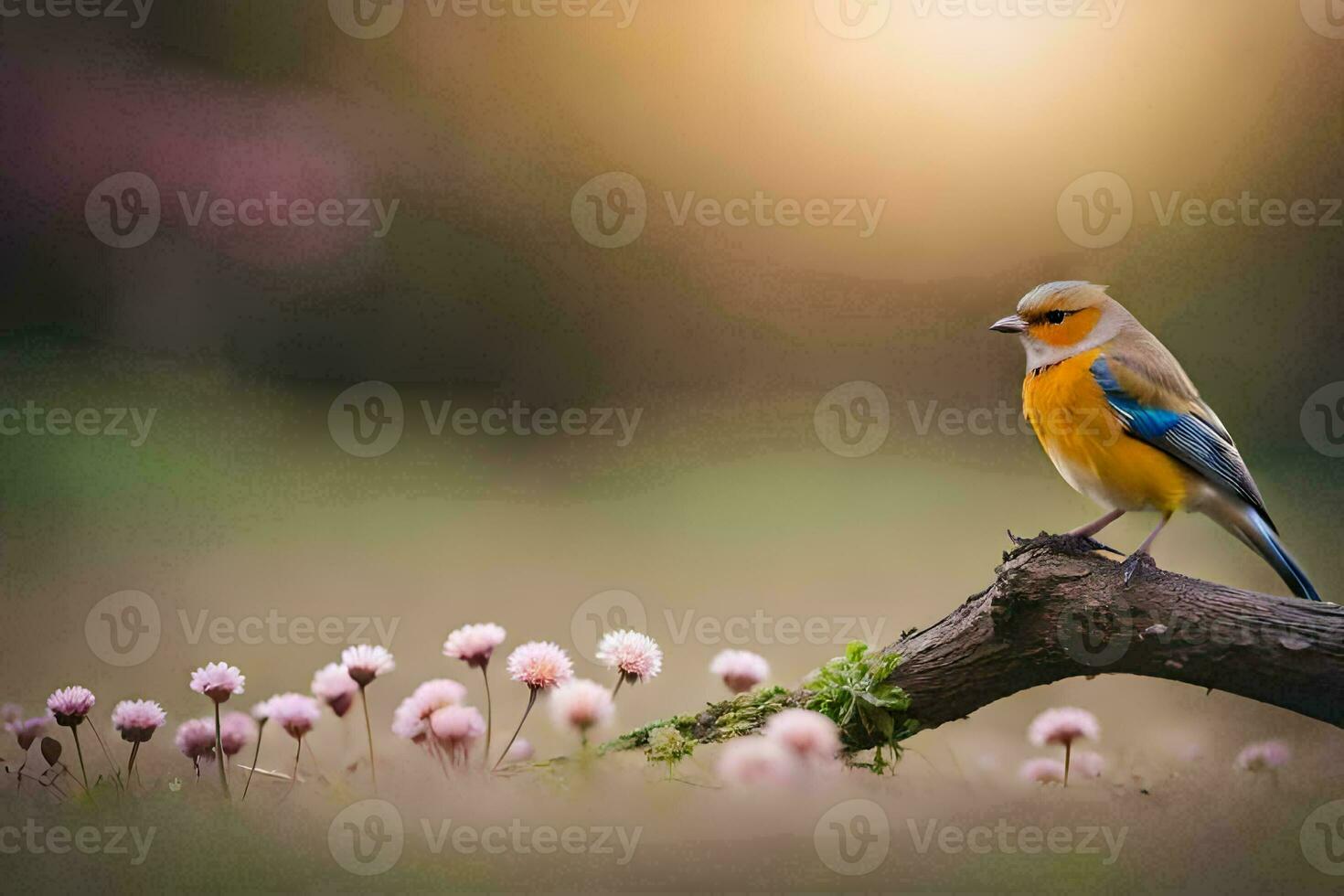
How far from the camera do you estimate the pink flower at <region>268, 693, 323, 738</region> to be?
143 cm

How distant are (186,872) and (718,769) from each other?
0.69 meters

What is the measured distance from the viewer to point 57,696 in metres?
1.45

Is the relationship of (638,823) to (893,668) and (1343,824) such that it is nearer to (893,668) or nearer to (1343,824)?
(893,668)

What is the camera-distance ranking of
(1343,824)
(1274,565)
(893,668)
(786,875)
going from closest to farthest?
1. (786,875)
2. (1343,824)
3. (893,668)
4. (1274,565)

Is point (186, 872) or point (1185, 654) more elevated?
point (1185, 654)

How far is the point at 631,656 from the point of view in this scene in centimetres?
150

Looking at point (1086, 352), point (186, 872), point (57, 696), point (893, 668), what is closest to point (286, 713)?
point (186, 872)

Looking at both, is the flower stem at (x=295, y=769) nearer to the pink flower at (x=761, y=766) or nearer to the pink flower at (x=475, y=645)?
the pink flower at (x=475, y=645)

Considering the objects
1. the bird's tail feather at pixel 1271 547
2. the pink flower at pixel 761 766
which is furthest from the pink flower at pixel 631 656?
the bird's tail feather at pixel 1271 547

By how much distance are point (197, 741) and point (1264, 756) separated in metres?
1.54

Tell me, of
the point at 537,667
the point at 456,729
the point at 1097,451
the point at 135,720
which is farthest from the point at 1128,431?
the point at 135,720

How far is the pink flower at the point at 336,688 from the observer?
1.48 meters

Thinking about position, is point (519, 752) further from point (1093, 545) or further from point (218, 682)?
point (1093, 545)

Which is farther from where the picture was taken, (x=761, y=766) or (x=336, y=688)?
(x=336, y=688)
